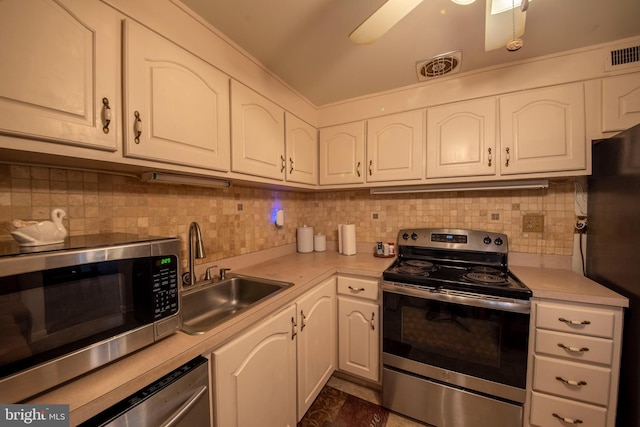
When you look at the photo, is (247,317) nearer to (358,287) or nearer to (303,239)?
(358,287)

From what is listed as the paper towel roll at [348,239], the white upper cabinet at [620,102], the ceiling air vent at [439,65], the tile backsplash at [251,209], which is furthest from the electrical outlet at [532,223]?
the paper towel roll at [348,239]

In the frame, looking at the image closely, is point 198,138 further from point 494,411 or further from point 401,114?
point 494,411

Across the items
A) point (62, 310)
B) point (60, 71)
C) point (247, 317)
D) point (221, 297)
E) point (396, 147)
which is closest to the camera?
point (62, 310)

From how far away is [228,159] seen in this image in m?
1.25

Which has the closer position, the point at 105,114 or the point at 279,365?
the point at 105,114

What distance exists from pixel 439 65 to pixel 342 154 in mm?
883

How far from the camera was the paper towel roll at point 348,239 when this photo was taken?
A: 81.4 inches

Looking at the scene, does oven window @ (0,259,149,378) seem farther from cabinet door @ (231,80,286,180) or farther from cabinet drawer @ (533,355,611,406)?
cabinet drawer @ (533,355,611,406)

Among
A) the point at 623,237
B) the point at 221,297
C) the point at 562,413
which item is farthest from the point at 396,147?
the point at 562,413

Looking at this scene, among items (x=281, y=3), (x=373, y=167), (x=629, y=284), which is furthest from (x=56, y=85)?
(x=629, y=284)

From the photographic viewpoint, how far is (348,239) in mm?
2068

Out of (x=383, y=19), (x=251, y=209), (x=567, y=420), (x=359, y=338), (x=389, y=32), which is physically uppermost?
(x=389, y=32)

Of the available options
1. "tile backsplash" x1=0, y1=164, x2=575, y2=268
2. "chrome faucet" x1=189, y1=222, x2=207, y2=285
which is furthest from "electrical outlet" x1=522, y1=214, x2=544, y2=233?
"chrome faucet" x1=189, y1=222, x2=207, y2=285

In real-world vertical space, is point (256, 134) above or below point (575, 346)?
above
